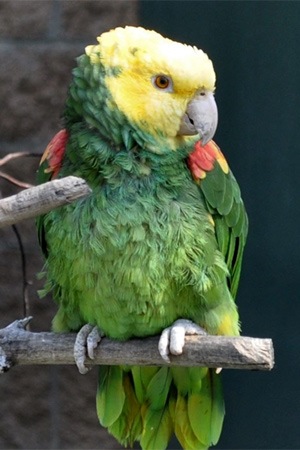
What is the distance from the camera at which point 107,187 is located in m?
1.73

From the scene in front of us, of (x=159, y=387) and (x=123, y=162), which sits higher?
(x=123, y=162)

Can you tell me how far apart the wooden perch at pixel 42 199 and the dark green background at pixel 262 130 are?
3.69 feet

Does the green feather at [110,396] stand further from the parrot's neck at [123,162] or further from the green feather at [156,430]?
the parrot's neck at [123,162]

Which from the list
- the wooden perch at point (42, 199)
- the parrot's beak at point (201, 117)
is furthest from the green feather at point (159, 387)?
the wooden perch at point (42, 199)

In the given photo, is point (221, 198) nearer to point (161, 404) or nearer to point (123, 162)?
point (123, 162)

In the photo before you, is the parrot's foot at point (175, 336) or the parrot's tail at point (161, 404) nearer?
the parrot's foot at point (175, 336)

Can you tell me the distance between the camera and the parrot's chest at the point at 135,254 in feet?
5.62

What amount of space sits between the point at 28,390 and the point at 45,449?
145 millimetres

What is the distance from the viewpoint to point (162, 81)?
1710 millimetres

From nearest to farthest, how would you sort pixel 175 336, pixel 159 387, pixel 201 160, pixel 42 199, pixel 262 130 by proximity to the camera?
pixel 42 199
pixel 175 336
pixel 201 160
pixel 159 387
pixel 262 130

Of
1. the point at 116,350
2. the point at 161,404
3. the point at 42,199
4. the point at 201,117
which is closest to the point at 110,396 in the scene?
the point at 161,404

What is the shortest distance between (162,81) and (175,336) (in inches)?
16.1

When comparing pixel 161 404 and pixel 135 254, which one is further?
pixel 161 404

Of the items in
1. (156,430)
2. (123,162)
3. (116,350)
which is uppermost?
(123,162)
